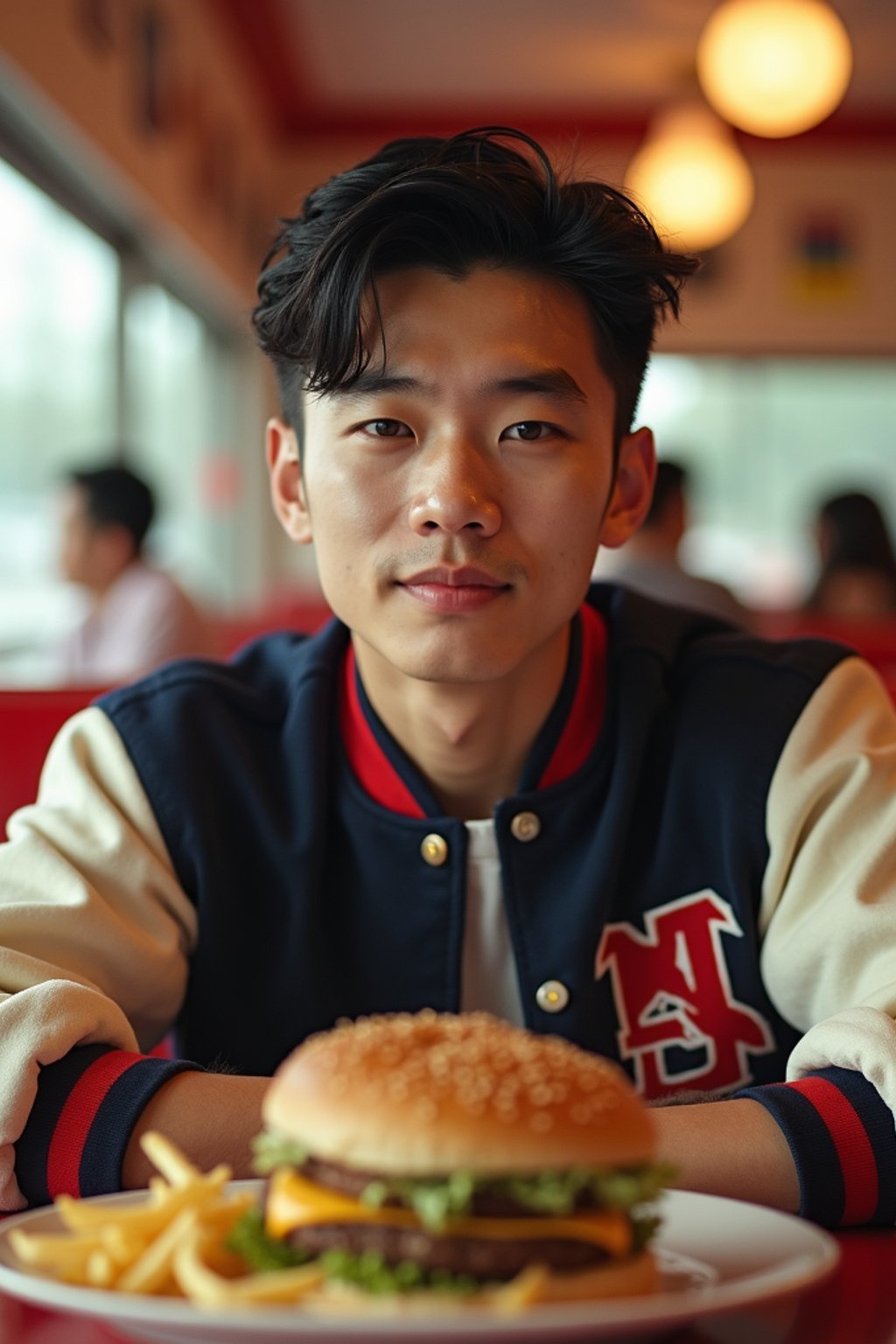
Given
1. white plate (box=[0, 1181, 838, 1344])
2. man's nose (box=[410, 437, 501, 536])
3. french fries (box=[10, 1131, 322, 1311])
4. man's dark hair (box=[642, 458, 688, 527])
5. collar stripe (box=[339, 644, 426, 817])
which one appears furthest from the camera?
man's dark hair (box=[642, 458, 688, 527])

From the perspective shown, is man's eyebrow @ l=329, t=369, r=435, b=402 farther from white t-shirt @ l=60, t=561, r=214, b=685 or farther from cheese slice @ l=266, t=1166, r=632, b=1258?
white t-shirt @ l=60, t=561, r=214, b=685

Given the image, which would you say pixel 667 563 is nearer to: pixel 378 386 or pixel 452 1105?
pixel 378 386

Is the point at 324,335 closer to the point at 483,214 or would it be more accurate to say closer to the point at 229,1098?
the point at 483,214

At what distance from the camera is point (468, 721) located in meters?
1.49

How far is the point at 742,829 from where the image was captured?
1.45m

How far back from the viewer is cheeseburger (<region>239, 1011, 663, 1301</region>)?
2.26ft

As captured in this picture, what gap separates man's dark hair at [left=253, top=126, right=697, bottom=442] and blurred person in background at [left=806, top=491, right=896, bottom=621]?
18.4 feet

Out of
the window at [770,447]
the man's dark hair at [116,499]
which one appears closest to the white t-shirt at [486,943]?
the man's dark hair at [116,499]

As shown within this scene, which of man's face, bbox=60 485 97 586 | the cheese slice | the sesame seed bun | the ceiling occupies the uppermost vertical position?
the ceiling

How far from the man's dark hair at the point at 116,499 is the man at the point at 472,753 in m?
3.70

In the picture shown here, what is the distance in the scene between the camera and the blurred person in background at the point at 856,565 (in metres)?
6.94

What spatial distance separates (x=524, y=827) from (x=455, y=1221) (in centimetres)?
78

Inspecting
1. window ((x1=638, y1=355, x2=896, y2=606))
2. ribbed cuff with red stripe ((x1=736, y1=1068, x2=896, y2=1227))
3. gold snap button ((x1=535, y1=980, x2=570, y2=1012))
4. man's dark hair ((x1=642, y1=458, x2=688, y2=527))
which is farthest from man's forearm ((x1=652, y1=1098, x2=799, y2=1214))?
window ((x1=638, y1=355, x2=896, y2=606))

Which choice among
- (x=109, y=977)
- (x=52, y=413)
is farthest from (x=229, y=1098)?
(x=52, y=413)
